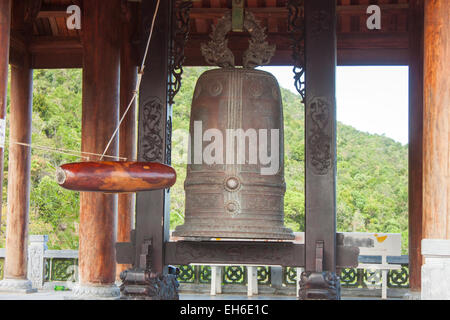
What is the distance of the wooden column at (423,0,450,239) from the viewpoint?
18.6 feet

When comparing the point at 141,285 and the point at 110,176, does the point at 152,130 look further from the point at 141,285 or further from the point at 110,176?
the point at 141,285

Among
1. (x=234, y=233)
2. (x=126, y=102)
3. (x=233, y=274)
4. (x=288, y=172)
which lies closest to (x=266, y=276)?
(x=233, y=274)

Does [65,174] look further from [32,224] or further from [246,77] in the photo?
[32,224]

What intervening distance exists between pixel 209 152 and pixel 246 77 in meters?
0.77

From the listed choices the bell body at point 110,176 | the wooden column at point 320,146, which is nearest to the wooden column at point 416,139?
the wooden column at point 320,146

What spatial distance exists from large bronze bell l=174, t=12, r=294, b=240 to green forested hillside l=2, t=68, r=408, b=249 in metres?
15.8

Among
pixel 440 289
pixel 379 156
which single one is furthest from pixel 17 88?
pixel 379 156

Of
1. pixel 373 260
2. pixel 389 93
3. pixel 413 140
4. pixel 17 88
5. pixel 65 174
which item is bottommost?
pixel 373 260

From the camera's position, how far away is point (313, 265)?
622 cm

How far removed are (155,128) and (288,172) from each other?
55.7ft

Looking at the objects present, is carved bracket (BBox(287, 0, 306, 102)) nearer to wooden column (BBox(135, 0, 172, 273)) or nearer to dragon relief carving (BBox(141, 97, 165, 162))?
wooden column (BBox(135, 0, 172, 273))

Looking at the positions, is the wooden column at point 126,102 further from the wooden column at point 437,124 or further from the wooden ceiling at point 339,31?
the wooden column at point 437,124

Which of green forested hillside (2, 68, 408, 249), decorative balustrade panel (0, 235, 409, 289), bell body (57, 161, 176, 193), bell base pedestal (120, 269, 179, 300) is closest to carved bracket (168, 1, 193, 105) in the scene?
bell body (57, 161, 176, 193)

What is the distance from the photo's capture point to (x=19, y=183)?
10.9 m
